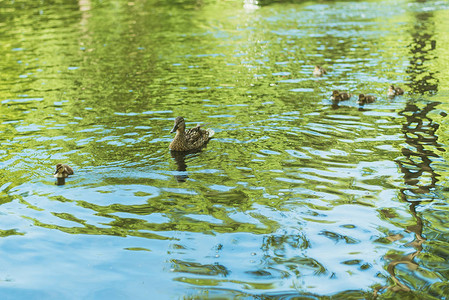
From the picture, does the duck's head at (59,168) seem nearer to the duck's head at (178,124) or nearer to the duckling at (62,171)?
the duckling at (62,171)

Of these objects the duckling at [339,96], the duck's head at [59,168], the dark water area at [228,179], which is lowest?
the dark water area at [228,179]

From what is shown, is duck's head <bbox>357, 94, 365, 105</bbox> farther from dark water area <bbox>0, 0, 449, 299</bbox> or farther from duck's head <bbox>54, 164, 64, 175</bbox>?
duck's head <bbox>54, 164, 64, 175</bbox>

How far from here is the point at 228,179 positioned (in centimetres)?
1069

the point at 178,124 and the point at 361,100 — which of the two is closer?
the point at 178,124

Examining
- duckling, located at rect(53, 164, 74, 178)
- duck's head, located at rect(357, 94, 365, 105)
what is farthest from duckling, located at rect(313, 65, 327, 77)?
duckling, located at rect(53, 164, 74, 178)

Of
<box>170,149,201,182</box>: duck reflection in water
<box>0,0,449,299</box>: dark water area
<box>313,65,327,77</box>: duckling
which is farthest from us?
<box>313,65,327,77</box>: duckling

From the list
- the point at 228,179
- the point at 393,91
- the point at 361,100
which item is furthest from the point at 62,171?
the point at 393,91

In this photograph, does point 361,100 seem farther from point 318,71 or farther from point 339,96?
point 318,71

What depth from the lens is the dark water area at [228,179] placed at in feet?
24.2

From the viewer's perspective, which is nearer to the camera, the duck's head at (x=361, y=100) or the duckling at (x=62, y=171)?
the duckling at (x=62, y=171)

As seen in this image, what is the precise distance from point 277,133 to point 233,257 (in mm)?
6192

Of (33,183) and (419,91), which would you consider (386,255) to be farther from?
(419,91)

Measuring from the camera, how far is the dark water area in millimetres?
7375

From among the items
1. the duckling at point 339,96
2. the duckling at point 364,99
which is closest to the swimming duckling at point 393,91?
the duckling at point 364,99
